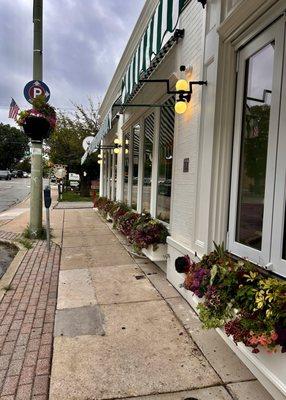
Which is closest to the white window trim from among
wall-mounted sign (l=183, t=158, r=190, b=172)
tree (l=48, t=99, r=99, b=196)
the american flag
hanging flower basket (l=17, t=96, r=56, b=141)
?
wall-mounted sign (l=183, t=158, r=190, b=172)

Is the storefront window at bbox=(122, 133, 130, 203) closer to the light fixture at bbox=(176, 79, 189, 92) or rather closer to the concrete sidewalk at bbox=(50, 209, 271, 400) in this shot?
the concrete sidewalk at bbox=(50, 209, 271, 400)

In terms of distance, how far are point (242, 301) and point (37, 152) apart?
6.66 metres

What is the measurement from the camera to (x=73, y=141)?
23594 mm

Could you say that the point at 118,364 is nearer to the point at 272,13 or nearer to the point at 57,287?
the point at 57,287

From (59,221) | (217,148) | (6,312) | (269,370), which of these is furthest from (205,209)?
(59,221)

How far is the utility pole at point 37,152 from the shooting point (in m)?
7.99

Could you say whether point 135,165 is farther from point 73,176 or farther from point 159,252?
point 73,176

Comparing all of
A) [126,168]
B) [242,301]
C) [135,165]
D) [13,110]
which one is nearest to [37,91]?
[13,110]

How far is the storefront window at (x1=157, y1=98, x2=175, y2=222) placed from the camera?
18.1ft

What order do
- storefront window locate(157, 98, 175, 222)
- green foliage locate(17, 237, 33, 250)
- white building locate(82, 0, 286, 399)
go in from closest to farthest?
white building locate(82, 0, 286, 399)
storefront window locate(157, 98, 175, 222)
green foliage locate(17, 237, 33, 250)

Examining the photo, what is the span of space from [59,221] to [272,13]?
9450 millimetres

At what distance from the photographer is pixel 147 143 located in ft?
23.0

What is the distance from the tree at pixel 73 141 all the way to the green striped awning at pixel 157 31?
62.9 feet

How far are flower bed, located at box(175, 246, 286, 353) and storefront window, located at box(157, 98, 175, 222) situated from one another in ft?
8.28
